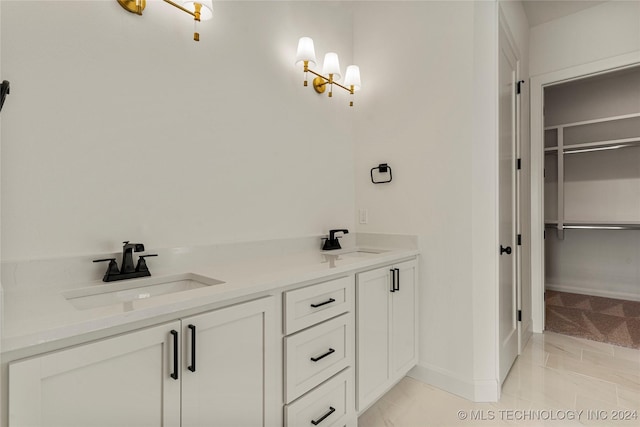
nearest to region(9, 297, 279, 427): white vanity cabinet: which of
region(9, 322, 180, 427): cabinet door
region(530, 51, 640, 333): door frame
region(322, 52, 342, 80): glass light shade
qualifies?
region(9, 322, 180, 427): cabinet door

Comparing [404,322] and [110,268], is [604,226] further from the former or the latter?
[110,268]

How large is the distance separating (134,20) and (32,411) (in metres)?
1.42

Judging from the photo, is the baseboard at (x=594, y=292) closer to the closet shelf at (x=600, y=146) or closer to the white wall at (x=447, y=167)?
the closet shelf at (x=600, y=146)

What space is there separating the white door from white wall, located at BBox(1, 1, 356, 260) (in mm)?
1176

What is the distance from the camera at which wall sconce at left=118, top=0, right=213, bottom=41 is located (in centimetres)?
133

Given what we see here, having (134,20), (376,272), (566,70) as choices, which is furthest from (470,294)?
(566,70)

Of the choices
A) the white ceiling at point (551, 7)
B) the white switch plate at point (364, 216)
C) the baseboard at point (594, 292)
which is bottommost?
the baseboard at point (594, 292)

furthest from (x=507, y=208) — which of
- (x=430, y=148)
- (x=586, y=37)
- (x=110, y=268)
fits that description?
(x=110, y=268)

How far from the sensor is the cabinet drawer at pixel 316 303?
1.26 metres

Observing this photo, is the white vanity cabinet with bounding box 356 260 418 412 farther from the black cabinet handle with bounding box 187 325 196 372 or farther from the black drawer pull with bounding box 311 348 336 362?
the black cabinet handle with bounding box 187 325 196 372

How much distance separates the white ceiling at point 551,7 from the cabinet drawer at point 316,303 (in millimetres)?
2990

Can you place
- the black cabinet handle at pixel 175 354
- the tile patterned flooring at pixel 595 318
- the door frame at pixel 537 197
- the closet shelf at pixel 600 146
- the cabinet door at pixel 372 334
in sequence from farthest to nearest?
the closet shelf at pixel 600 146
the door frame at pixel 537 197
the tile patterned flooring at pixel 595 318
the cabinet door at pixel 372 334
the black cabinet handle at pixel 175 354

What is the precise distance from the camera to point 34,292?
3.46 ft

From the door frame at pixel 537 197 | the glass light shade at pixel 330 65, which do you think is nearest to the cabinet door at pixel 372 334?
the glass light shade at pixel 330 65
